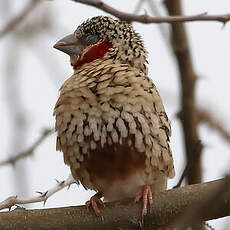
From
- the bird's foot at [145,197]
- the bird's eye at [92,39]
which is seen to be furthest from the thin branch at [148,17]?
the bird's foot at [145,197]

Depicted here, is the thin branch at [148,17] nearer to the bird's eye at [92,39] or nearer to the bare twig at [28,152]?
the bird's eye at [92,39]

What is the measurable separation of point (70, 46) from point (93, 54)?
0.25 metres

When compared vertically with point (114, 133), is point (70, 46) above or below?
above

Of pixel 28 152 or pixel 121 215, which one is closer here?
pixel 121 215

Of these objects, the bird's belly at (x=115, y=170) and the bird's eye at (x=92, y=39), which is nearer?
the bird's belly at (x=115, y=170)

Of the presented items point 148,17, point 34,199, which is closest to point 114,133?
point 34,199

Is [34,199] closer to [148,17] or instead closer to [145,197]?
[145,197]

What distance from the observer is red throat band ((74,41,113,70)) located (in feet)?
13.2

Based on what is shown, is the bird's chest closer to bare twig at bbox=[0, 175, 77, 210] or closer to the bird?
the bird

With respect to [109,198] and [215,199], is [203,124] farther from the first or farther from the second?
[215,199]

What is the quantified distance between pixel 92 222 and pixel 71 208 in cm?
14

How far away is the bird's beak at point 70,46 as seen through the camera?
13.6 ft

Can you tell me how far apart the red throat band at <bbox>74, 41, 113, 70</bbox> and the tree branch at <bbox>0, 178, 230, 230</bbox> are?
4.35ft

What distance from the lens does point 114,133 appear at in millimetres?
3311
